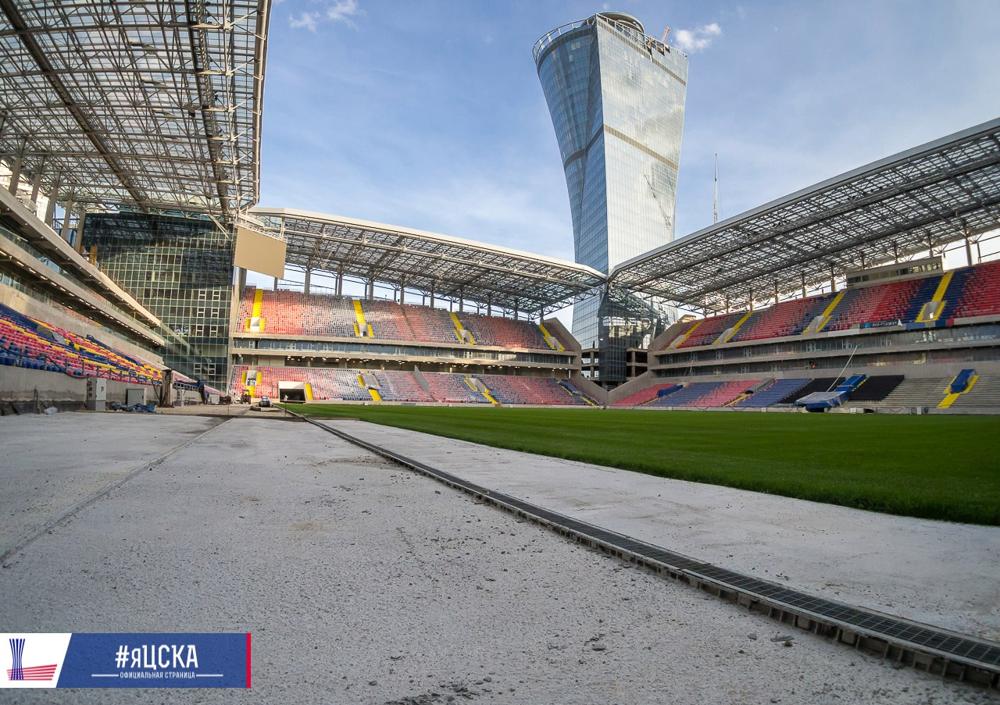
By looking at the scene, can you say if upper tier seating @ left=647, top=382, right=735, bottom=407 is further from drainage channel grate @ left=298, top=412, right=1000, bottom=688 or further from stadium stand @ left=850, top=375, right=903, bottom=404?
drainage channel grate @ left=298, top=412, right=1000, bottom=688

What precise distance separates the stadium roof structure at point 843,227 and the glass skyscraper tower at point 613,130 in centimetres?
4629

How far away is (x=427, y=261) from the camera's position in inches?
2387

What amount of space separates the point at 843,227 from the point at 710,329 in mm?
25997

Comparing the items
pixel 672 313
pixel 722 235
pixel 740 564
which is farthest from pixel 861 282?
pixel 740 564

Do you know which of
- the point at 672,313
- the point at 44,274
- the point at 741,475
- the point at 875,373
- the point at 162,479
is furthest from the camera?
the point at 672,313

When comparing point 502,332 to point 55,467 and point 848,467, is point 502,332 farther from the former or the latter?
point 55,467

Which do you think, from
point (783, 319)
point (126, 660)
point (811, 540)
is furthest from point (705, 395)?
point (126, 660)

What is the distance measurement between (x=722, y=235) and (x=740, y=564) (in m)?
52.5

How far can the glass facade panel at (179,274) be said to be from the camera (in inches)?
2141

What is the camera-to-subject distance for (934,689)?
2.01 metres

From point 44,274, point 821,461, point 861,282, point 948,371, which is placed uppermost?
point 861,282

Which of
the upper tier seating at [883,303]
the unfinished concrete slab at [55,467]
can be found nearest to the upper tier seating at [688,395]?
the upper tier seating at [883,303]

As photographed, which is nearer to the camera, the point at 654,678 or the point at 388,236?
the point at 654,678

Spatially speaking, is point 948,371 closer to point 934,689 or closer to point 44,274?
point 934,689
